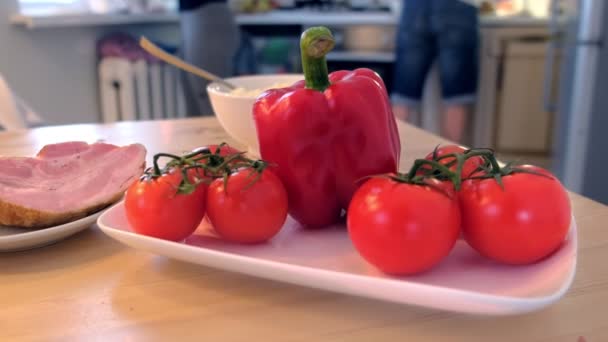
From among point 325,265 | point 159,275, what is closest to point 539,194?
point 325,265

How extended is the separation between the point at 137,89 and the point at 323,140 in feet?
7.54

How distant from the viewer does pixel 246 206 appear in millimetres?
523

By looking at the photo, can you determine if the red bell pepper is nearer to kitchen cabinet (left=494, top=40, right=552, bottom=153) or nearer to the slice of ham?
the slice of ham

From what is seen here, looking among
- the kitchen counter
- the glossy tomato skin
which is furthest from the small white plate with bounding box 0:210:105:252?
the kitchen counter

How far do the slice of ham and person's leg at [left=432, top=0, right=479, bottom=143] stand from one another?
6.76 feet

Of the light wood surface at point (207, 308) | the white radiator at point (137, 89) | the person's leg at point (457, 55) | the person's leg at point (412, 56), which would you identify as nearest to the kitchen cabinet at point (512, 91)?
the person's leg at point (457, 55)

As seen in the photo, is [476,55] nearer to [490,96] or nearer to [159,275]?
[490,96]

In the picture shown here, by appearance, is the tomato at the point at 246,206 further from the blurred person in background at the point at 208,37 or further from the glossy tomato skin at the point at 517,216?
the blurred person in background at the point at 208,37

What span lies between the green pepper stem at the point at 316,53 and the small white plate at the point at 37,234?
0.26 meters

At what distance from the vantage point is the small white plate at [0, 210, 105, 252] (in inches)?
22.4

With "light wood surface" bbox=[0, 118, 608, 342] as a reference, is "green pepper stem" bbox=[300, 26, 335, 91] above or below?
above

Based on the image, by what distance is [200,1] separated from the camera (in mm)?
2396

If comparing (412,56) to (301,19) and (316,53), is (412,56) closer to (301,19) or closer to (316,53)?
(301,19)

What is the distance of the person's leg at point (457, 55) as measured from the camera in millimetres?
2514
